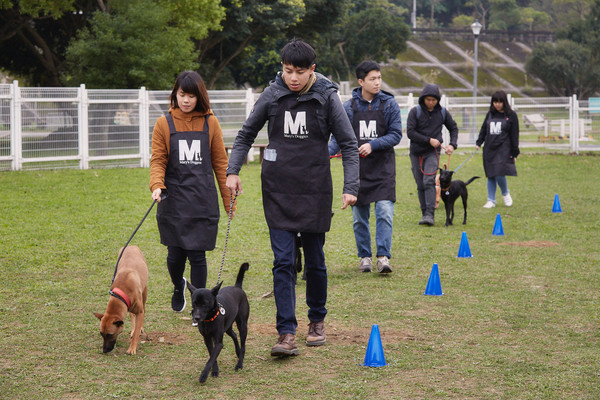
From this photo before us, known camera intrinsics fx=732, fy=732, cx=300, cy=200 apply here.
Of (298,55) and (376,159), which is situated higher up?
(298,55)

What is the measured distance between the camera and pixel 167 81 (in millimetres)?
26562

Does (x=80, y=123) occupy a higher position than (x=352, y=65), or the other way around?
(x=352, y=65)

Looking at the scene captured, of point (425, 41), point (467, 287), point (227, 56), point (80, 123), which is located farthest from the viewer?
point (425, 41)

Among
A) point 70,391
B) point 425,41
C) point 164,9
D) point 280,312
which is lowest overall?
point 70,391

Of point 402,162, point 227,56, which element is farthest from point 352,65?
point 402,162

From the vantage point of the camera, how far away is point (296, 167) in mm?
4961

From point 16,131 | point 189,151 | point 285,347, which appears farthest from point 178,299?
point 16,131

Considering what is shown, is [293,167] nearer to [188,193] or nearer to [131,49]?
[188,193]

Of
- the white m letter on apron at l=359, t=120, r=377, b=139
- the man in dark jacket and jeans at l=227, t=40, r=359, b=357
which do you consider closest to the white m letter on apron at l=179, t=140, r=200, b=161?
the man in dark jacket and jeans at l=227, t=40, r=359, b=357

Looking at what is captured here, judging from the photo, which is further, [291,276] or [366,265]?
[366,265]

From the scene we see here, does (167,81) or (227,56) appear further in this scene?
(227,56)

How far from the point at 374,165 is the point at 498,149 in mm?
6003

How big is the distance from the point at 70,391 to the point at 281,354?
1.35m

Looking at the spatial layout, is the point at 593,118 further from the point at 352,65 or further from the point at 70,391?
the point at 352,65
